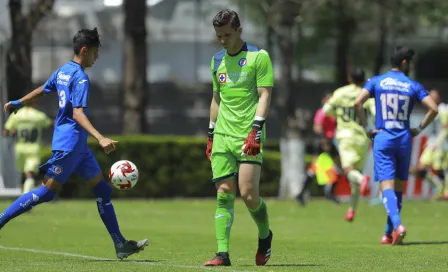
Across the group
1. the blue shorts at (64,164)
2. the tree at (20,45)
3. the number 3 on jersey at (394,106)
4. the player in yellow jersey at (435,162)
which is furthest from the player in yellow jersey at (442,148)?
the blue shorts at (64,164)

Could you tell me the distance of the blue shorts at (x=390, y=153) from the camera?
14461 millimetres

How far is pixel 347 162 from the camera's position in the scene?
1941cm

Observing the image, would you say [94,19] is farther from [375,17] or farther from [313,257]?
[313,257]

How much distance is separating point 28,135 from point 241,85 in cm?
1242

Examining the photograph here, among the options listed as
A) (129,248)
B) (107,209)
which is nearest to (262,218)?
(129,248)

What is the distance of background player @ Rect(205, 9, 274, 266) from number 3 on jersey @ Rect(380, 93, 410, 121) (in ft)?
12.2

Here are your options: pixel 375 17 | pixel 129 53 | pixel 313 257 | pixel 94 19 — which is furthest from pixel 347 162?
pixel 94 19

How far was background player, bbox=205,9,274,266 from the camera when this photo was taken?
Answer: 1087cm

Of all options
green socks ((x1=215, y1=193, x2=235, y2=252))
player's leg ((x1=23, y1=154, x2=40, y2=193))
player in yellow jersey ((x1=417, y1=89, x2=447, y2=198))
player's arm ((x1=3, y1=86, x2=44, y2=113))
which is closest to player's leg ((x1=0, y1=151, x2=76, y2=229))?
player's arm ((x1=3, y1=86, x2=44, y2=113))

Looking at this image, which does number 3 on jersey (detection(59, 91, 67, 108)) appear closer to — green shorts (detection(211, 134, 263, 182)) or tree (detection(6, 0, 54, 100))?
green shorts (detection(211, 134, 263, 182))

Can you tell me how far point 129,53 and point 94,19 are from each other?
9.81 m

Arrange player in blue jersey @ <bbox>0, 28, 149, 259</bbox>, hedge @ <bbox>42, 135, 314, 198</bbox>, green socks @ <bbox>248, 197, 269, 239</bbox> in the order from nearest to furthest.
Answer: green socks @ <bbox>248, 197, 269, 239</bbox>, player in blue jersey @ <bbox>0, 28, 149, 259</bbox>, hedge @ <bbox>42, 135, 314, 198</bbox>

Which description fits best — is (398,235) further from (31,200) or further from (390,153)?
(31,200)

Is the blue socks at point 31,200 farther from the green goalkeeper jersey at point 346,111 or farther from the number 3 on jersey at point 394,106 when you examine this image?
the green goalkeeper jersey at point 346,111
